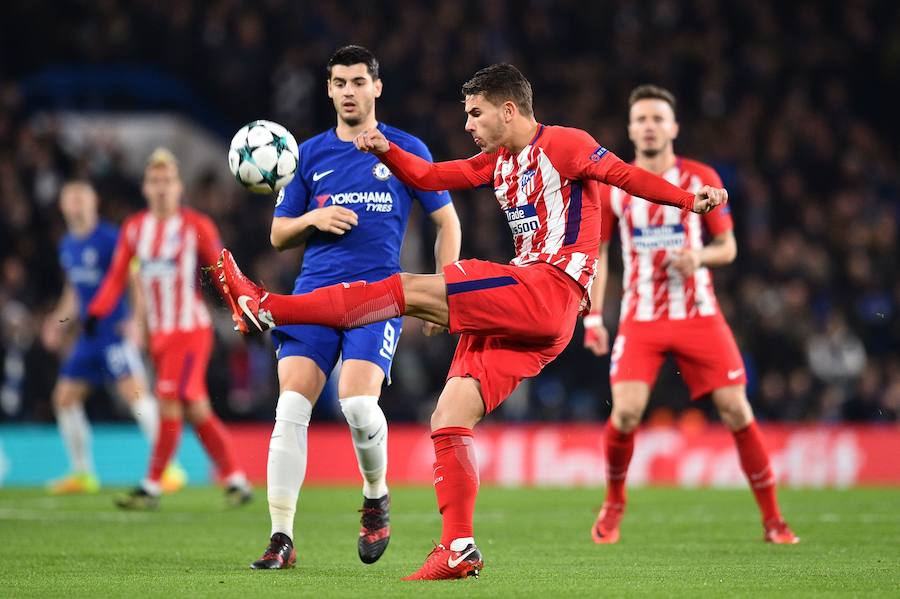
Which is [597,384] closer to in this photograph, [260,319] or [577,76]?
[577,76]

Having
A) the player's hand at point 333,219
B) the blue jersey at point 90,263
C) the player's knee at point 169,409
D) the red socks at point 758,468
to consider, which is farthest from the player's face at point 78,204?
the red socks at point 758,468

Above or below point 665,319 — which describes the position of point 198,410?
below

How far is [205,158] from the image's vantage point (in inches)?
778

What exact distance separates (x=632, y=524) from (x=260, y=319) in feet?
14.6

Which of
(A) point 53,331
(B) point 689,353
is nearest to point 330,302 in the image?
(B) point 689,353

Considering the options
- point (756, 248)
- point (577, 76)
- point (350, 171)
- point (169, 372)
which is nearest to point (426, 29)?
point (577, 76)

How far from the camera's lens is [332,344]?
653 cm

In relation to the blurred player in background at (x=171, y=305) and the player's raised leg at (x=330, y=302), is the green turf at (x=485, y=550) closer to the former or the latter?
the blurred player in background at (x=171, y=305)

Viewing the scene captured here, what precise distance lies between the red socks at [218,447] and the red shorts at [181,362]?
26cm

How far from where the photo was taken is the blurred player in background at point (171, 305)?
10453mm

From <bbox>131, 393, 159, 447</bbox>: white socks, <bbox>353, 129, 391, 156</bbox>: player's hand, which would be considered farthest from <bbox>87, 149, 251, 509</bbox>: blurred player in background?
<bbox>353, 129, 391, 156</bbox>: player's hand

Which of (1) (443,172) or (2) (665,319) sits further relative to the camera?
(2) (665,319)

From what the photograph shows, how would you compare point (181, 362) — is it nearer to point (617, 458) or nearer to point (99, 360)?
point (99, 360)

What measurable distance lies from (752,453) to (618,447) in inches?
31.1
